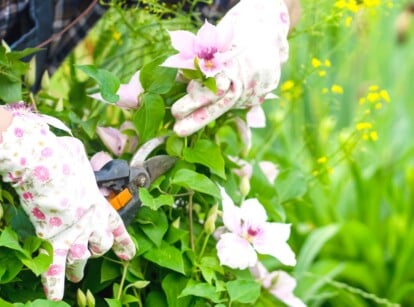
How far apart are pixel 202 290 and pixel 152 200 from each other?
0.13 m

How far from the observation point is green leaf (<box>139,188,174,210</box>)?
4.07 ft

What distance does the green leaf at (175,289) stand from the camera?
4.28 feet

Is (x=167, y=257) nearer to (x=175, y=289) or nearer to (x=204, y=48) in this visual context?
(x=175, y=289)

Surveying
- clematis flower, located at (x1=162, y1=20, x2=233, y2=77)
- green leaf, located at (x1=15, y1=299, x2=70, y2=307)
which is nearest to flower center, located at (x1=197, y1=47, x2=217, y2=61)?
clematis flower, located at (x1=162, y1=20, x2=233, y2=77)

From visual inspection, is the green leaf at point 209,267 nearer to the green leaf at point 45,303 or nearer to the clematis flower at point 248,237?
the clematis flower at point 248,237

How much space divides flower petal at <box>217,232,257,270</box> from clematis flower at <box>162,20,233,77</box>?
21cm

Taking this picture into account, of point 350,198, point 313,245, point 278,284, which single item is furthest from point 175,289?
point 350,198

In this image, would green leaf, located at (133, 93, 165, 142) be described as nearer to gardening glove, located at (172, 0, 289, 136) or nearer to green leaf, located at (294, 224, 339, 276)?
gardening glove, located at (172, 0, 289, 136)

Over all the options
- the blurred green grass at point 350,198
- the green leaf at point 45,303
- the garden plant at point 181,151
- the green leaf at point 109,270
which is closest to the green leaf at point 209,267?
the garden plant at point 181,151

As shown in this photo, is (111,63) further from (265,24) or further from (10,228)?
(10,228)

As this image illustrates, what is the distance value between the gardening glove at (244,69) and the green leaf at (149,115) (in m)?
0.02

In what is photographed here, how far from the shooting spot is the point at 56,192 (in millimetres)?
1144

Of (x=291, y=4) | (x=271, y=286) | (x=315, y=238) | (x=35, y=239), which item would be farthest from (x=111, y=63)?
(x=315, y=238)

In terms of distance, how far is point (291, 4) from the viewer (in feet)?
4.94
